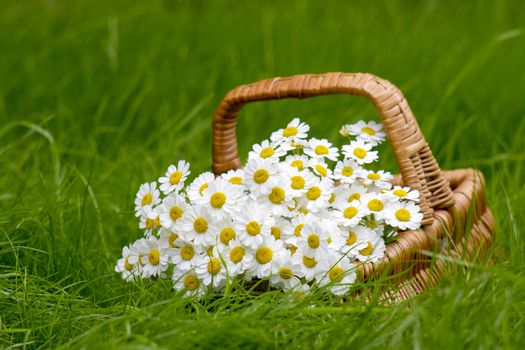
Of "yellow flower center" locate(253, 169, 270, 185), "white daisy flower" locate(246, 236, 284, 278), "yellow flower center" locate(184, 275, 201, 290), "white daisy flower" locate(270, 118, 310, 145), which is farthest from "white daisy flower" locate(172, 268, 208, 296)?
"white daisy flower" locate(270, 118, 310, 145)

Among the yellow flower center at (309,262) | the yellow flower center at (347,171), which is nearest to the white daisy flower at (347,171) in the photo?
the yellow flower center at (347,171)

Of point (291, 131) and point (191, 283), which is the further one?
point (291, 131)

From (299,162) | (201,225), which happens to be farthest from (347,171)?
(201,225)

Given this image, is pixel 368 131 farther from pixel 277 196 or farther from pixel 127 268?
pixel 127 268

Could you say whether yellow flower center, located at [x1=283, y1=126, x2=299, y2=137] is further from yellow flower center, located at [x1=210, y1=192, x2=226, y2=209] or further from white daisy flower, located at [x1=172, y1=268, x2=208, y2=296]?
white daisy flower, located at [x1=172, y1=268, x2=208, y2=296]

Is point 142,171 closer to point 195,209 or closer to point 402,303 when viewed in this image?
point 195,209

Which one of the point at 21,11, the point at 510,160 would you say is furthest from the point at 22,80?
the point at 510,160
